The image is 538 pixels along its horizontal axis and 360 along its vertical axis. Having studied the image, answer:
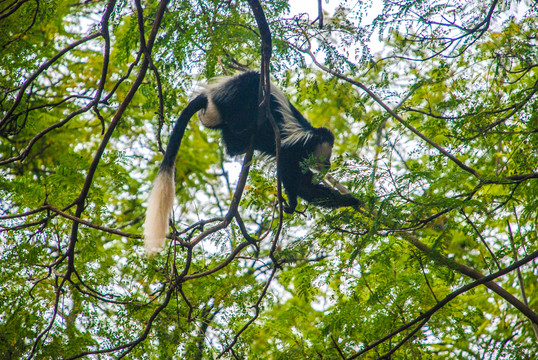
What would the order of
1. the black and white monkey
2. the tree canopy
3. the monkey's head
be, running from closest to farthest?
the tree canopy, the black and white monkey, the monkey's head

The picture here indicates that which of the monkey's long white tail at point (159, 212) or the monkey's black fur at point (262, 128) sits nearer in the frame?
the monkey's long white tail at point (159, 212)

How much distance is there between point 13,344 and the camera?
2.77 meters

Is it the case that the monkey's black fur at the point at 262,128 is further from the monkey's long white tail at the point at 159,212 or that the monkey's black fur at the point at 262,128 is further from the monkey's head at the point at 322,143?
the monkey's long white tail at the point at 159,212

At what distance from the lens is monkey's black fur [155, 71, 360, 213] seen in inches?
125

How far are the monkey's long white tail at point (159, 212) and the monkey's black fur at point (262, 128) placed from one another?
44cm

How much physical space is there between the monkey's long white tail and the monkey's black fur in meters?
0.44

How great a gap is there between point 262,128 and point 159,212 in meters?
1.00

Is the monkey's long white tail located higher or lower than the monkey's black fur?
lower

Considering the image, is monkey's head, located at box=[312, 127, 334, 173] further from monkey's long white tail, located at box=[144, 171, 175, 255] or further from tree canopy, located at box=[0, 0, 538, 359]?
monkey's long white tail, located at box=[144, 171, 175, 255]

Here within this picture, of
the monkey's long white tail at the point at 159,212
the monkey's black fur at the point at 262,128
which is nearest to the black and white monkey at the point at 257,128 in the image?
the monkey's black fur at the point at 262,128

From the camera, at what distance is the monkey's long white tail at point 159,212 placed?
7.30ft

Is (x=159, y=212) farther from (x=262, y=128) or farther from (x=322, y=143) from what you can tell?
(x=322, y=143)

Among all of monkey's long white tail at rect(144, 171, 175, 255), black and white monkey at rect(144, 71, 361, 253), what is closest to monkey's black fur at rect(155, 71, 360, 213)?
black and white monkey at rect(144, 71, 361, 253)

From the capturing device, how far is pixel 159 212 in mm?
2506
